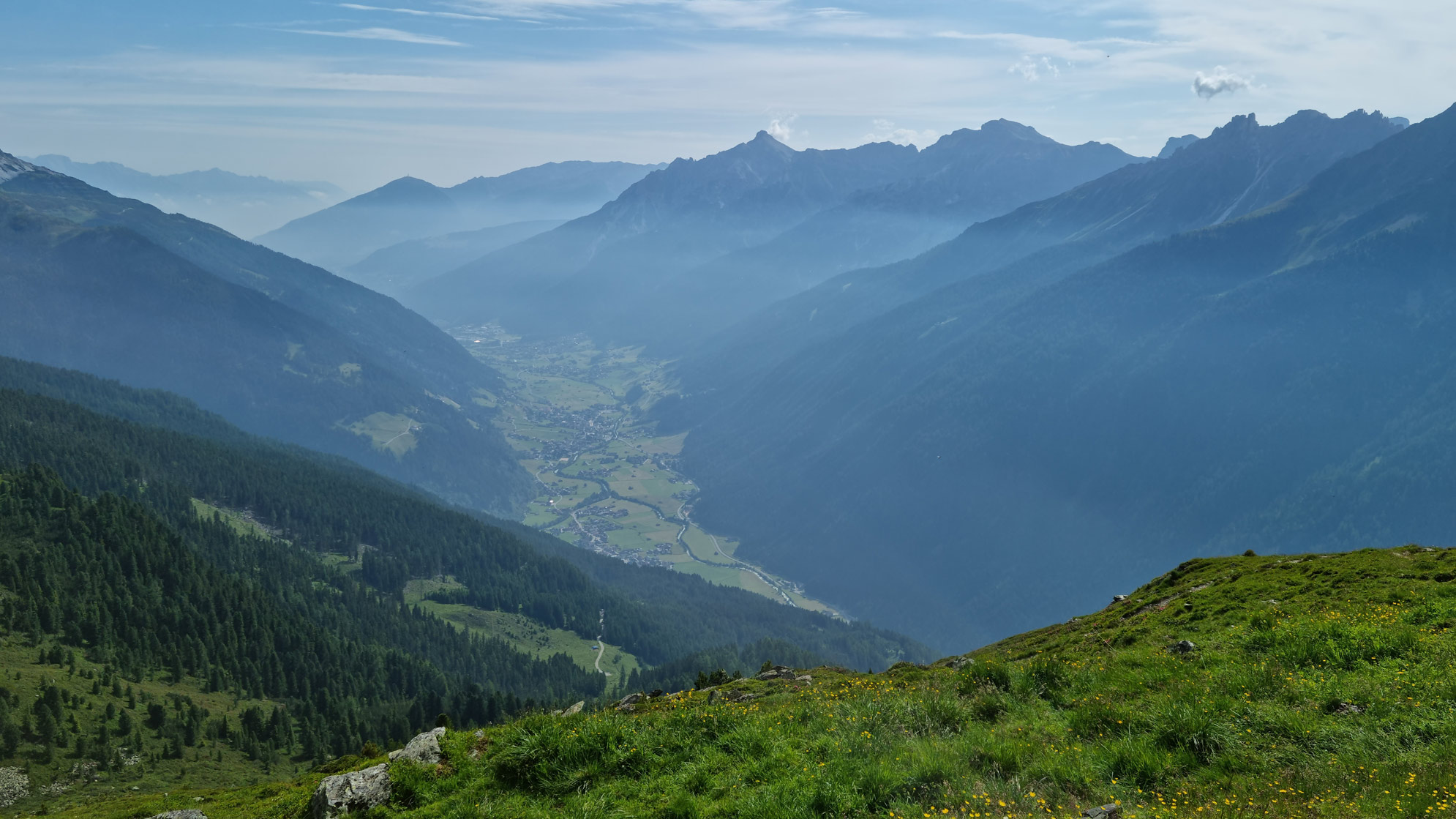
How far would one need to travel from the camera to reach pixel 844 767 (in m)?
18.8

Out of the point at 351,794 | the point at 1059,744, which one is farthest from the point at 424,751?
the point at 1059,744

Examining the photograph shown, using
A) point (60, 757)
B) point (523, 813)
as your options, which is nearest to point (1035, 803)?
point (523, 813)

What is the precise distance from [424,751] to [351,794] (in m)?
2.88

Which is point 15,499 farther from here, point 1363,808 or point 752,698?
point 1363,808

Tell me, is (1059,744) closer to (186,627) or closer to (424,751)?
(424,751)

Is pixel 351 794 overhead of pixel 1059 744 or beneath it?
beneath

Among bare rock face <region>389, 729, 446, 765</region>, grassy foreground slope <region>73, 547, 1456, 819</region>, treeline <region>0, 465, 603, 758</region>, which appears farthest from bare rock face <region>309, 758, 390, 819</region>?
treeline <region>0, 465, 603, 758</region>

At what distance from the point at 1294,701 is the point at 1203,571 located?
35.8m

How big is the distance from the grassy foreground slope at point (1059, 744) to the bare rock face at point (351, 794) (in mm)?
679

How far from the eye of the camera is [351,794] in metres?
23.3

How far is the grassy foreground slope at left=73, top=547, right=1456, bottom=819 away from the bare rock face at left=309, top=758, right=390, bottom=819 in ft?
2.23

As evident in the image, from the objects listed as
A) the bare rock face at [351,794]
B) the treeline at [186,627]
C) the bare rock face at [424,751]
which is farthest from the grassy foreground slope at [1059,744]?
the treeline at [186,627]

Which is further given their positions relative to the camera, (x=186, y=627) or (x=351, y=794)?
(x=186, y=627)

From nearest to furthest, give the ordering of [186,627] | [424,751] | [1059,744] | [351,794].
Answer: [1059,744]
[351,794]
[424,751]
[186,627]
